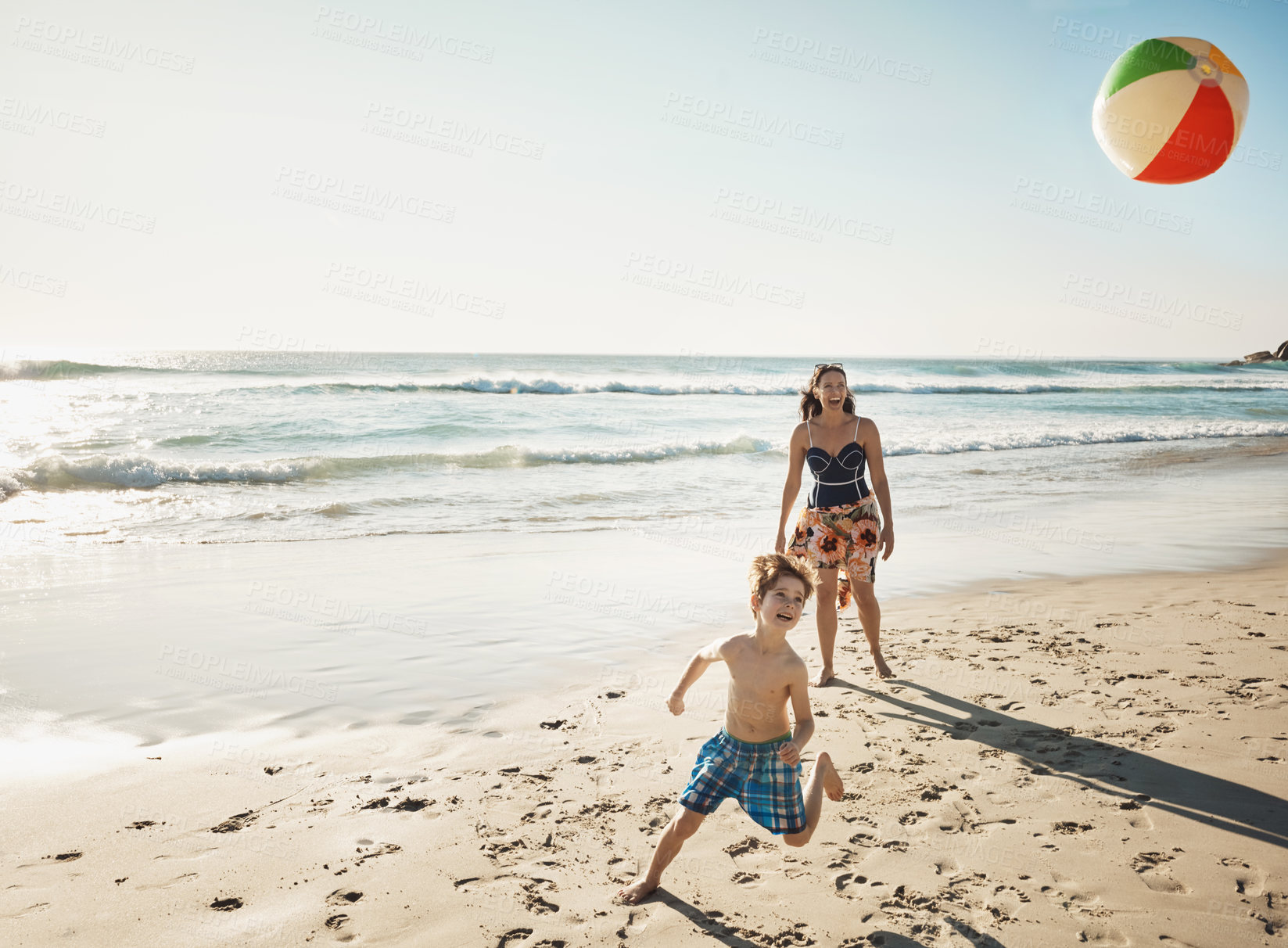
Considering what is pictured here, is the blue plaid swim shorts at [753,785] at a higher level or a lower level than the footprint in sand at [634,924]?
higher

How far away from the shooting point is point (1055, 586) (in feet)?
24.1

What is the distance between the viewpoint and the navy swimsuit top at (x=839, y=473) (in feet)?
16.6

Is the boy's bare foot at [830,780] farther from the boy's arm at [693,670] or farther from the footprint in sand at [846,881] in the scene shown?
the boy's arm at [693,670]

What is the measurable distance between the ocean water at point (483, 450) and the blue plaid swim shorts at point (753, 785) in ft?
23.7

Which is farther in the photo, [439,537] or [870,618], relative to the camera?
[439,537]

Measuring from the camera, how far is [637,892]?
2.91 metres

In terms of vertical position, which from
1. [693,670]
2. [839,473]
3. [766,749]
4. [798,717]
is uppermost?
[839,473]

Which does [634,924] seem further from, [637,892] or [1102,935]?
[1102,935]

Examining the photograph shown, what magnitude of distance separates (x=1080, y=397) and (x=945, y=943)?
37381mm

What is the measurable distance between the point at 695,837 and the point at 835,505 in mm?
2432

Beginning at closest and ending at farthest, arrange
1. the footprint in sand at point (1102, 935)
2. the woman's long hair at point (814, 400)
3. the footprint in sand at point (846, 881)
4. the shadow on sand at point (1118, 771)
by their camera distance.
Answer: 1. the footprint in sand at point (1102, 935)
2. the footprint in sand at point (846, 881)
3. the shadow on sand at point (1118, 771)
4. the woman's long hair at point (814, 400)

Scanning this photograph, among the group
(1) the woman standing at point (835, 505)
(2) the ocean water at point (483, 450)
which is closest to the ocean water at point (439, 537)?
(2) the ocean water at point (483, 450)

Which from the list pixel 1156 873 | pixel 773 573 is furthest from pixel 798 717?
pixel 1156 873

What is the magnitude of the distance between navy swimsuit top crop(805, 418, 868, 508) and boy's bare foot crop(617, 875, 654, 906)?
2499mm
